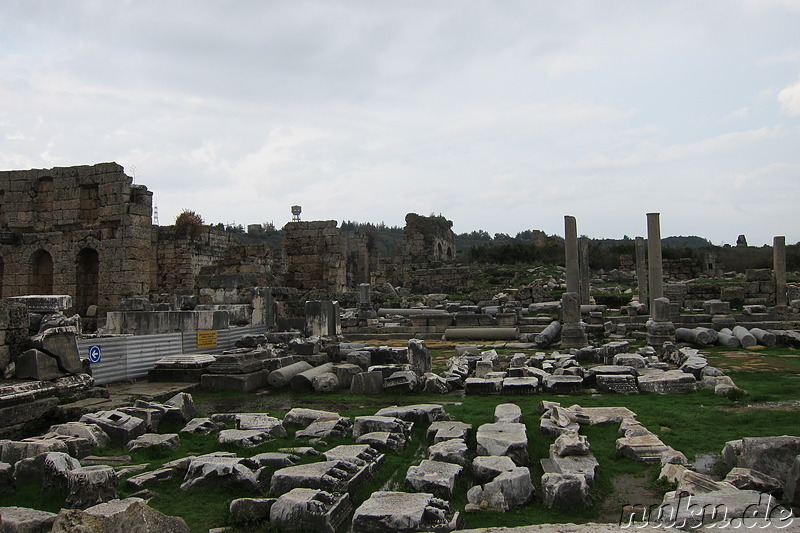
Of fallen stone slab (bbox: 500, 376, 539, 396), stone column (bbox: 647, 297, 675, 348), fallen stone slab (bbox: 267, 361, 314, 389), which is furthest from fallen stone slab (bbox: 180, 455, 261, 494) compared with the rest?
stone column (bbox: 647, 297, 675, 348)

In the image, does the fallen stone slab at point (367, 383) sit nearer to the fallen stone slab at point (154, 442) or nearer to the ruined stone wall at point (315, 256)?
the fallen stone slab at point (154, 442)

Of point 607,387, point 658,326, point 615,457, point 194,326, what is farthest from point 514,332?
point 615,457

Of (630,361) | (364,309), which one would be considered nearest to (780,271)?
(630,361)

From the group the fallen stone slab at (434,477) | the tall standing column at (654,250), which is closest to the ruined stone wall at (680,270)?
the tall standing column at (654,250)

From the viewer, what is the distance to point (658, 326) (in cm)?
1497

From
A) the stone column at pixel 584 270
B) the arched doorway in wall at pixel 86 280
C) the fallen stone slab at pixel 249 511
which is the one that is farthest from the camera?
the stone column at pixel 584 270

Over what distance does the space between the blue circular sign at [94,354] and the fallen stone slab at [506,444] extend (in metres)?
7.00

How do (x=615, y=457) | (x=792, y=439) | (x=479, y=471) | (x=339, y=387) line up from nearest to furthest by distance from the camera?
(x=792, y=439) → (x=479, y=471) → (x=615, y=457) → (x=339, y=387)

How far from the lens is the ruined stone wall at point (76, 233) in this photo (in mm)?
18766

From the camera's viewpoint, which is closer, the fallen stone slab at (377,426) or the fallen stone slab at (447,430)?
the fallen stone slab at (447,430)

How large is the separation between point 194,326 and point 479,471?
30.6 feet

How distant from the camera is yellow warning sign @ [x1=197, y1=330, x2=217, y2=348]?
12.4 m

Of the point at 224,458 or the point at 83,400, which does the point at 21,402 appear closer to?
the point at 83,400

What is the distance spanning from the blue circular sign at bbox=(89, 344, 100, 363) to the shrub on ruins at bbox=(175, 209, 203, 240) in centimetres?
1473
